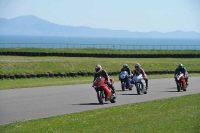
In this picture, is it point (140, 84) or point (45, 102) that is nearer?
point (45, 102)

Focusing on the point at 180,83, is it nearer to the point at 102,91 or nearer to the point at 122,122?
the point at 102,91

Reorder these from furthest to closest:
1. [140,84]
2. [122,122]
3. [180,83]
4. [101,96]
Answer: [180,83], [140,84], [101,96], [122,122]

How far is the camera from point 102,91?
21.2m

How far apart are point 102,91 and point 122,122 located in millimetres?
6887

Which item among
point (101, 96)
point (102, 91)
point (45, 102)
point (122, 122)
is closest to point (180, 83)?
point (102, 91)

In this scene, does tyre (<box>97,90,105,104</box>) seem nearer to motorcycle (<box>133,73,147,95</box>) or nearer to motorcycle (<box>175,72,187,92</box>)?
motorcycle (<box>133,73,147,95</box>)

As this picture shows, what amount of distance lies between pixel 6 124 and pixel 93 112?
369 centimetres

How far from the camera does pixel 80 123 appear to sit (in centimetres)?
1432

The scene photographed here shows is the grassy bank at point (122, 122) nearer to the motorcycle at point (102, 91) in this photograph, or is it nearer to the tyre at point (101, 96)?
the tyre at point (101, 96)

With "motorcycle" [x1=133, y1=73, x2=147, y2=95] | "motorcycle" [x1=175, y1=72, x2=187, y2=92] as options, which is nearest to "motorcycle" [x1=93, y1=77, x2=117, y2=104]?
"motorcycle" [x1=133, y1=73, x2=147, y2=95]

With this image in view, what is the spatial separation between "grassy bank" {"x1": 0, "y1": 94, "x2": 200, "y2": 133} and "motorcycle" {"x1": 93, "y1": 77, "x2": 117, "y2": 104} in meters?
2.96

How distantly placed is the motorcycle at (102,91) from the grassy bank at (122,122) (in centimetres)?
296

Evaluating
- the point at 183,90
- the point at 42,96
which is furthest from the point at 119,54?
the point at 42,96

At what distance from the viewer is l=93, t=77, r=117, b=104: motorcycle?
21.0 m
